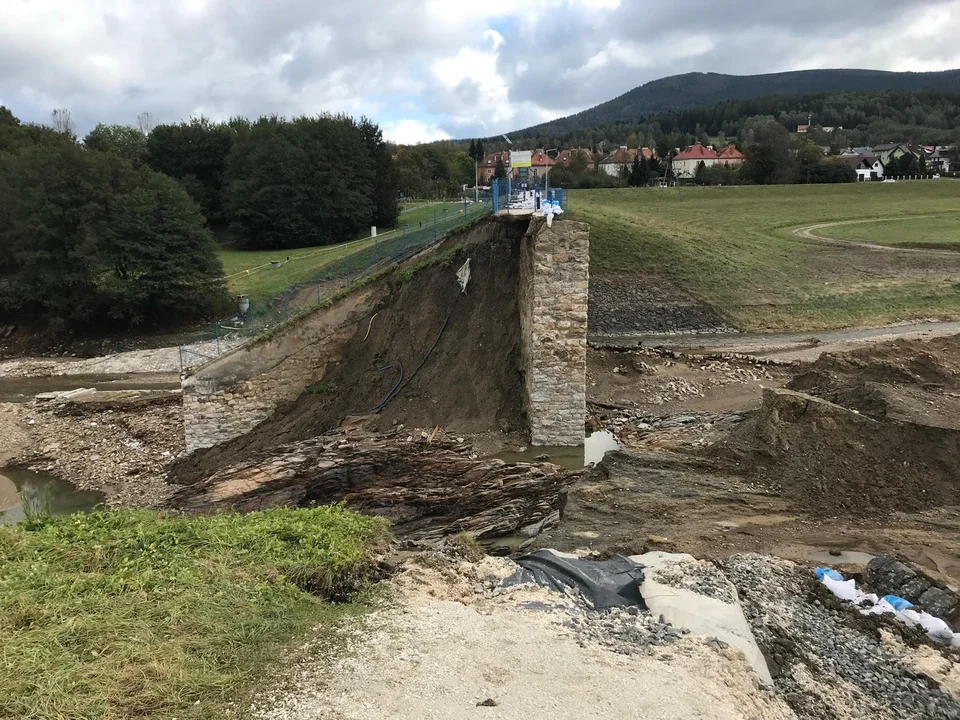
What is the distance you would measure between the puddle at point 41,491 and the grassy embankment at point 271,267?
53.5 ft

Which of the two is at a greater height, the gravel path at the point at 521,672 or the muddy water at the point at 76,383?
the gravel path at the point at 521,672

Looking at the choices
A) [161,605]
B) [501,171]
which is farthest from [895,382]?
[501,171]

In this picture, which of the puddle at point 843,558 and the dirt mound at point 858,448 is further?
the dirt mound at point 858,448

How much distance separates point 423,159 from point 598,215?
4804cm

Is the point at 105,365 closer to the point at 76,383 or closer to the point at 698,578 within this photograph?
the point at 76,383

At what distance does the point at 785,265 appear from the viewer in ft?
121

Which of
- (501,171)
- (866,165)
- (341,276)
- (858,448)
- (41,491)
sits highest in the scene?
(866,165)

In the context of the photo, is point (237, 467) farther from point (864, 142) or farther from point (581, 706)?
point (864, 142)

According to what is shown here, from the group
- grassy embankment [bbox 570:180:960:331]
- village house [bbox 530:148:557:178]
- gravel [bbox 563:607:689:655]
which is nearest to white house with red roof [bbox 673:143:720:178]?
village house [bbox 530:148:557:178]

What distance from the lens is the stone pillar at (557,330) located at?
1521cm

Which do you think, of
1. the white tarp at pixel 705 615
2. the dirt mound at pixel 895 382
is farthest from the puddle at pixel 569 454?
the white tarp at pixel 705 615

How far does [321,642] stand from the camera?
18.6 feet

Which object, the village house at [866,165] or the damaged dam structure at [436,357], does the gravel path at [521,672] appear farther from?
the village house at [866,165]

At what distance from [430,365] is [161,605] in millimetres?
12376
